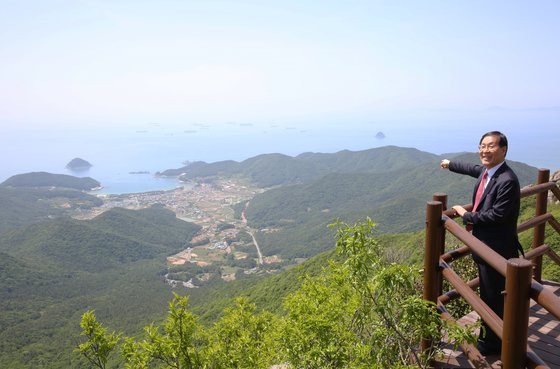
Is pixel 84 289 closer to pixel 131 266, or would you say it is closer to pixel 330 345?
pixel 131 266

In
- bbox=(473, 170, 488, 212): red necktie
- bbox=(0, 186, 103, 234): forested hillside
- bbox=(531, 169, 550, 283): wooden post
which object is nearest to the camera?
bbox=(473, 170, 488, 212): red necktie

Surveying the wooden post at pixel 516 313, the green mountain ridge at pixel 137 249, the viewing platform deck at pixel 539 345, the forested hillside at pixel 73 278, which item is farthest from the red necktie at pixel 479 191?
the forested hillside at pixel 73 278

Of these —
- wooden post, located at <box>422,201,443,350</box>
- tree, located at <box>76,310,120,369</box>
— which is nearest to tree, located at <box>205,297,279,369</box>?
tree, located at <box>76,310,120,369</box>

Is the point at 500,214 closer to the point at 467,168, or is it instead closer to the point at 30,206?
the point at 467,168

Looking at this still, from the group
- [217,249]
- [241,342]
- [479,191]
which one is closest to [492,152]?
[479,191]

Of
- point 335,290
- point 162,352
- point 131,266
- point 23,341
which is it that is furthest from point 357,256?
point 131,266

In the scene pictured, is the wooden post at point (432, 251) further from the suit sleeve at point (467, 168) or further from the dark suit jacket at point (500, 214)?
the suit sleeve at point (467, 168)

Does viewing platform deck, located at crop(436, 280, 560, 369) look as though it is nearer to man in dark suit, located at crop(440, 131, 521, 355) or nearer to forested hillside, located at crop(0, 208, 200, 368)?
man in dark suit, located at crop(440, 131, 521, 355)

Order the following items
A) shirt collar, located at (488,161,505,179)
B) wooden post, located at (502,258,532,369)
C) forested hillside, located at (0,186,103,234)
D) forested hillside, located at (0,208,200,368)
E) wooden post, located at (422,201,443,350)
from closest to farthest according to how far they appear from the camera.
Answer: wooden post, located at (502,258,532,369) < wooden post, located at (422,201,443,350) < shirt collar, located at (488,161,505,179) < forested hillside, located at (0,208,200,368) < forested hillside, located at (0,186,103,234)
